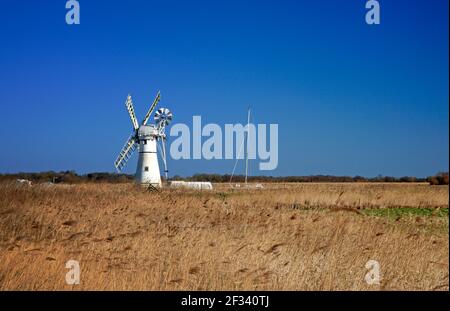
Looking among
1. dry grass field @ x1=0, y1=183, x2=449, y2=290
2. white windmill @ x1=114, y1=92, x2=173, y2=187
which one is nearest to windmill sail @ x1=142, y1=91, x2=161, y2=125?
white windmill @ x1=114, y1=92, x2=173, y2=187

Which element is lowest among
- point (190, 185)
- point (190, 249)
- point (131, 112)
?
point (190, 249)

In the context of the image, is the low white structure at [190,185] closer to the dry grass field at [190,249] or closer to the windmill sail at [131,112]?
the windmill sail at [131,112]

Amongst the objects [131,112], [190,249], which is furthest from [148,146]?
[190,249]

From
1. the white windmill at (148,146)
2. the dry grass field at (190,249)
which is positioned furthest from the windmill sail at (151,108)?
the dry grass field at (190,249)

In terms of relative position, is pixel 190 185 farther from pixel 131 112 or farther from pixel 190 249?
pixel 190 249

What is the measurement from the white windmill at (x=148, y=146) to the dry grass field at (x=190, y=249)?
2660cm

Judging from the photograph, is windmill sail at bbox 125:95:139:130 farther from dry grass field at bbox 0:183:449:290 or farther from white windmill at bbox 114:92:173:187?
dry grass field at bbox 0:183:449:290

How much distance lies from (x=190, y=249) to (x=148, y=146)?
3248 centimetres

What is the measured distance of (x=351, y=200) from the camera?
96.2 ft

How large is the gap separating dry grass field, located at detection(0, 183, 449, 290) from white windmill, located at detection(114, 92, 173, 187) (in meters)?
26.6

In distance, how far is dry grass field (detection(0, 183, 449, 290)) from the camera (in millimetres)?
6531

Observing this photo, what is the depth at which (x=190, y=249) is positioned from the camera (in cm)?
799
